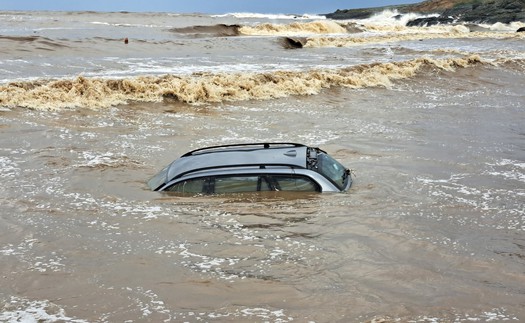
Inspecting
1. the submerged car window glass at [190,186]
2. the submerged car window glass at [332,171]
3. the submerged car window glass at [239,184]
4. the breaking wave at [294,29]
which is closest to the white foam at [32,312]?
the submerged car window glass at [190,186]

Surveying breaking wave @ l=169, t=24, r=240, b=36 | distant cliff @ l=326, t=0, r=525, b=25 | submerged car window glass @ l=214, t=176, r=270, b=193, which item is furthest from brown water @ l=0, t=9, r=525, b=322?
distant cliff @ l=326, t=0, r=525, b=25

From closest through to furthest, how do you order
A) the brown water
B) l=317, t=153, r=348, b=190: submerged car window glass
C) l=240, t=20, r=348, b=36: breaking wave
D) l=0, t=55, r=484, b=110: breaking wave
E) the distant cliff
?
the brown water → l=317, t=153, r=348, b=190: submerged car window glass → l=0, t=55, r=484, b=110: breaking wave → l=240, t=20, r=348, b=36: breaking wave → the distant cliff

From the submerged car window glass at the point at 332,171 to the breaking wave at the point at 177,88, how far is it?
37.6 feet

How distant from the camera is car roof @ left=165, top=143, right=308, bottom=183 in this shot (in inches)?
343

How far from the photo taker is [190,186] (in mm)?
8844

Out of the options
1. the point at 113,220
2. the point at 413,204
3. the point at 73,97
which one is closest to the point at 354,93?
the point at 73,97

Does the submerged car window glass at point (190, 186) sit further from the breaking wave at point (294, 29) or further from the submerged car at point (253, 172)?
the breaking wave at point (294, 29)

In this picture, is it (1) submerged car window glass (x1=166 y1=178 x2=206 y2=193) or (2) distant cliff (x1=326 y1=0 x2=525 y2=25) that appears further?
(2) distant cliff (x1=326 y1=0 x2=525 y2=25)

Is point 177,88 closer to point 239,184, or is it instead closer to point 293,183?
point 239,184

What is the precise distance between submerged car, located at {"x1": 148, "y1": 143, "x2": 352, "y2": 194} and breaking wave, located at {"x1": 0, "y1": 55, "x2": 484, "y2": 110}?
35.3 feet

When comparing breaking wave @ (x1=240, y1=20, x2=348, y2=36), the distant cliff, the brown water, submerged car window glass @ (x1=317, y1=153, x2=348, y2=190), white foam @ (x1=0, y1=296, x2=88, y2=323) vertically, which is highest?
the distant cliff

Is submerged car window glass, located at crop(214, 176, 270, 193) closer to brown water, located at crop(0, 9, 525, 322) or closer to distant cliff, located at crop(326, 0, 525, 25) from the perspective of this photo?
brown water, located at crop(0, 9, 525, 322)

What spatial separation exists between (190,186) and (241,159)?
32.4 inches

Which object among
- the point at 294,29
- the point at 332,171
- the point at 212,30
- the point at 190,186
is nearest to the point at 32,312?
the point at 190,186
